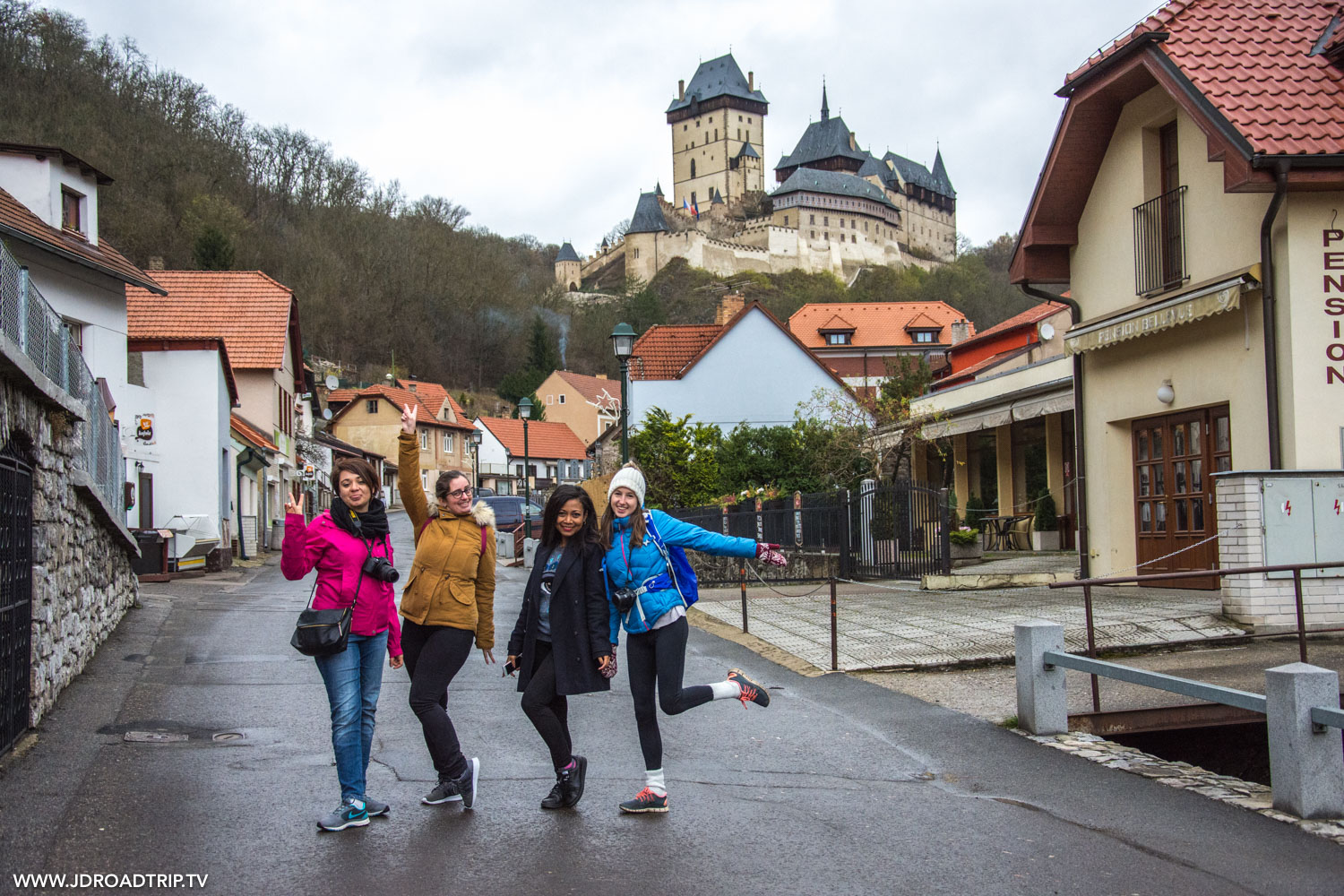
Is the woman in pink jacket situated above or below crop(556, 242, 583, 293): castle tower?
below

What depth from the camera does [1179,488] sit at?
47.6 ft

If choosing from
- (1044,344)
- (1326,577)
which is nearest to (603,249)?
(1044,344)

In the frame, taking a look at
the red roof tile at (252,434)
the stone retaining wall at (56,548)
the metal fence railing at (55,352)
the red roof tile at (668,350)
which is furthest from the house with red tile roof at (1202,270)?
the red roof tile at (668,350)

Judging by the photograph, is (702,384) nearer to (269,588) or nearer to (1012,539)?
(1012,539)

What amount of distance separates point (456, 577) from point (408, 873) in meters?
1.53

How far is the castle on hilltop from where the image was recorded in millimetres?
131500

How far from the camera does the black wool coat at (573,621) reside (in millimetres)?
5652

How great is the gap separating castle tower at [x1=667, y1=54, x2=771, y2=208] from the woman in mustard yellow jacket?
474 ft

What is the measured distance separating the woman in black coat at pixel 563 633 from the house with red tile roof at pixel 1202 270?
791 cm

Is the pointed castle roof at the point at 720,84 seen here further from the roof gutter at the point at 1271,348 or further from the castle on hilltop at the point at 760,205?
the roof gutter at the point at 1271,348

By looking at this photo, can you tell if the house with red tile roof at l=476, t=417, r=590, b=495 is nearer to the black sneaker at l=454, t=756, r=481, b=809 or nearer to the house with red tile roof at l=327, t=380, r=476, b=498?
the house with red tile roof at l=327, t=380, r=476, b=498

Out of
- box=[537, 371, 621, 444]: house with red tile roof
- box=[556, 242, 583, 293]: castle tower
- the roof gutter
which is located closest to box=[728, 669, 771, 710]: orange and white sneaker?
the roof gutter

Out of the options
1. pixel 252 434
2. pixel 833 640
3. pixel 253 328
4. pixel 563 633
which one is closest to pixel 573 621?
pixel 563 633

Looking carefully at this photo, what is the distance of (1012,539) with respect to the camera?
2402cm
